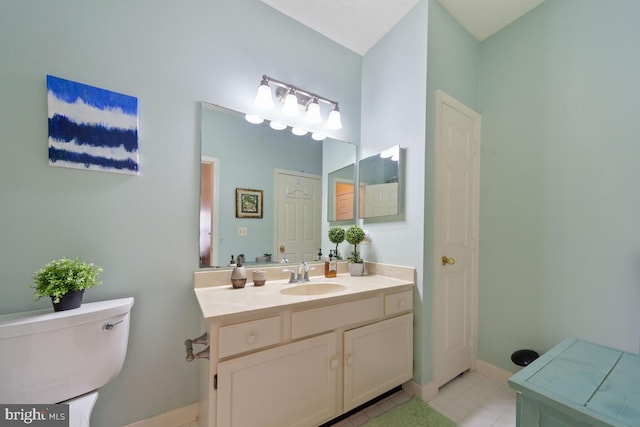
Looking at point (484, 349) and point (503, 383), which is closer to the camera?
point (503, 383)

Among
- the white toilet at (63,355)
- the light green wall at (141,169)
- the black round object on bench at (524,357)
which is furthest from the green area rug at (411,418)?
the white toilet at (63,355)

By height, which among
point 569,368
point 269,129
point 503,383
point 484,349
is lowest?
point 503,383

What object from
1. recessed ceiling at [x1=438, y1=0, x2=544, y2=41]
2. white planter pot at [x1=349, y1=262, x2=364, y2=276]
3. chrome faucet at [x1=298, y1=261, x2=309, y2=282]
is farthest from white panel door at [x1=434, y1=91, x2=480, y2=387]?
chrome faucet at [x1=298, y1=261, x2=309, y2=282]

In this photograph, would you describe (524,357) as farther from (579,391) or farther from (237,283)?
(237,283)

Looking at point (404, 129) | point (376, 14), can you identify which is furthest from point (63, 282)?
point (376, 14)

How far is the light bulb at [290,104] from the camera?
1.69 meters

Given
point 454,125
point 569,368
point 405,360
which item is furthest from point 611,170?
point 405,360

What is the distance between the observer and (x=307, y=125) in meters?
1.85

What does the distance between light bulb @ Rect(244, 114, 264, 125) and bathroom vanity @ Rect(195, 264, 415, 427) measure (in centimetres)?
103

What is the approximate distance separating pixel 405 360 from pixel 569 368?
2.92 ft

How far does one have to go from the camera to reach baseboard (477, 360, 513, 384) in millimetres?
1741

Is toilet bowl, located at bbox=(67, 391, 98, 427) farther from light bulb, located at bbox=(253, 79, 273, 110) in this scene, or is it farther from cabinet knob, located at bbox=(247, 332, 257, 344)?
light bulb, located at bbox=(253, 79, 273, 110)

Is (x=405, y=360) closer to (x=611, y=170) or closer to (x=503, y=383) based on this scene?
(x=503, y=383)

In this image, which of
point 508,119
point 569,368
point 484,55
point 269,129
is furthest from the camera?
point 484,55
